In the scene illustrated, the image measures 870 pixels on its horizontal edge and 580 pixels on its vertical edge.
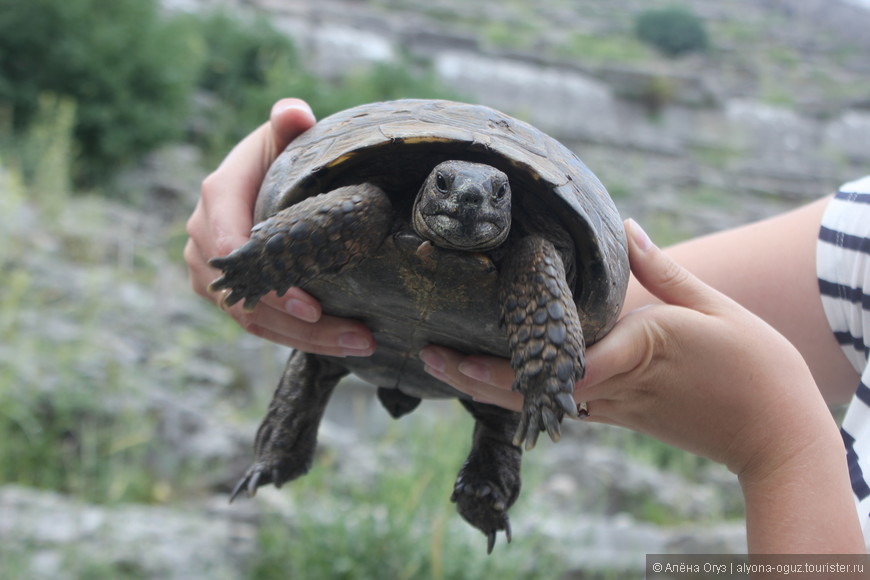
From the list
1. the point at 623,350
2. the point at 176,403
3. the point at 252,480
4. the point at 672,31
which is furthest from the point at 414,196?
the point at 672,31

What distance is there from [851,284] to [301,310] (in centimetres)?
96

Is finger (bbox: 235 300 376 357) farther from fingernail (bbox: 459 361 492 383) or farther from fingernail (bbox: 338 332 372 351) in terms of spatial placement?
fingernail (bbox: 459 361 492 383)

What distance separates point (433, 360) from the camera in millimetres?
1224

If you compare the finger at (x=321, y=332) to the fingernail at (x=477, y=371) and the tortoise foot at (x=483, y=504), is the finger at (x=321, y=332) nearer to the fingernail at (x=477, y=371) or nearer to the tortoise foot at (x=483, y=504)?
the fingernail at (x=477, y=371)

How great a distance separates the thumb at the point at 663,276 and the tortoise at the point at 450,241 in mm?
39

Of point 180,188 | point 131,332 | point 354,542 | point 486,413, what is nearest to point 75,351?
point 131,332

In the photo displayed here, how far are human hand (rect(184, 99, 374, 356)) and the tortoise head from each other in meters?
0.25

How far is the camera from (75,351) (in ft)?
10.2

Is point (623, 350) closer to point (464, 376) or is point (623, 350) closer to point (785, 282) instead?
point (464, 376)

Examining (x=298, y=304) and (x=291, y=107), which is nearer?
(x=298, y=304)

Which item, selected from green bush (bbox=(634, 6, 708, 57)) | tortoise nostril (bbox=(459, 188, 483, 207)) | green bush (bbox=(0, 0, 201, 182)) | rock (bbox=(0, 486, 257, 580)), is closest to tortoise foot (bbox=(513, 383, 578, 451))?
tortoise nostril (bbox=(459, 188, 483, 207))

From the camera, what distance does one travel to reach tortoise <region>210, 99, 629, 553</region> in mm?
1034

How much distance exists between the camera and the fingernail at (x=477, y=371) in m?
1.18

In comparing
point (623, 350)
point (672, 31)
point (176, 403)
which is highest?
point (672, 31)
